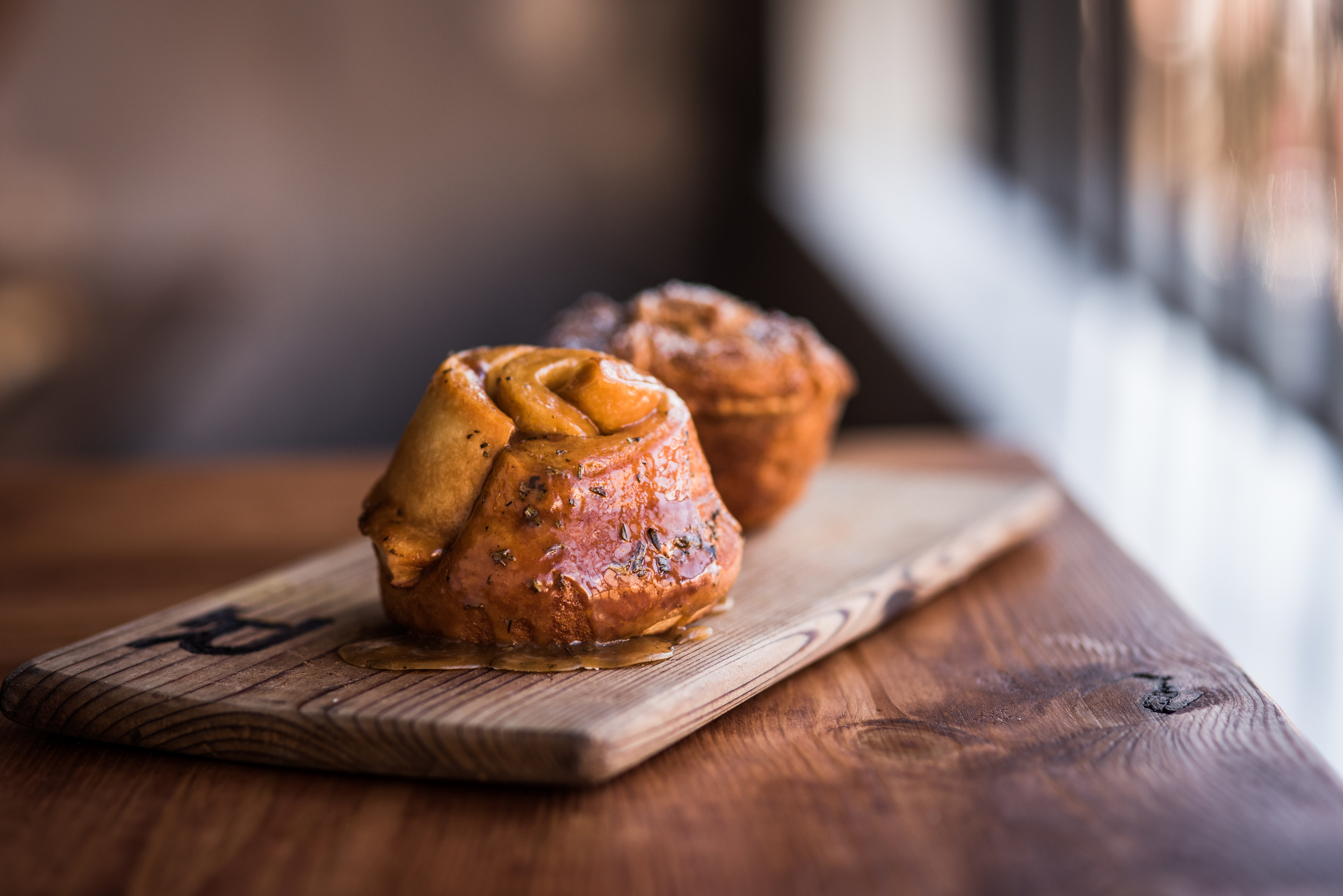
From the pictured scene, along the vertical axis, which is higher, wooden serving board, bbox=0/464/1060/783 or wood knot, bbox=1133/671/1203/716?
wooden serving board, bbox=0/464/1060/783

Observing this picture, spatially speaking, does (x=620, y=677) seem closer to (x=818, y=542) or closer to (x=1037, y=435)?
(x=818, y=542)

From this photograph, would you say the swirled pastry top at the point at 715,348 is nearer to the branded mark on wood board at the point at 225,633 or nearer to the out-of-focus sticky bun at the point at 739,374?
the out-of-focus sticky bun at the point at 739,374

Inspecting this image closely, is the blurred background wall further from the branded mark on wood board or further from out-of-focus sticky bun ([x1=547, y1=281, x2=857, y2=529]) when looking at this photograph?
the branded mark on wood board

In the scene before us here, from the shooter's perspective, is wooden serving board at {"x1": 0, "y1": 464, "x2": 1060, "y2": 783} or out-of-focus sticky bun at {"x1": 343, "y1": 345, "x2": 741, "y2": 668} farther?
out-of-focus sticky bun at {"x1": 343, "y1": 345, "x2": 741, "y2": 668}

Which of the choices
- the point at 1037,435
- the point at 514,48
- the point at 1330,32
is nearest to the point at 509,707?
the point at 1330,32

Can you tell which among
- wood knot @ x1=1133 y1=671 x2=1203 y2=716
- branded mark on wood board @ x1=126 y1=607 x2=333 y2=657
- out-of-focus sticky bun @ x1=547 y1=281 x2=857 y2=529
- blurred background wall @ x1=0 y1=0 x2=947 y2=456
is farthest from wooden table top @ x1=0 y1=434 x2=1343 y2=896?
blurred background wall @ x1=0 y1=0 x2=947 y2=456

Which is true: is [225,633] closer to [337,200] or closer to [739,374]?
[739,374]

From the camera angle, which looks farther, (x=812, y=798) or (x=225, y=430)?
(x=225, y=430)

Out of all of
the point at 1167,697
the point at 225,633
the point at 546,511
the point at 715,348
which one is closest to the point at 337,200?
the point at 715,348
